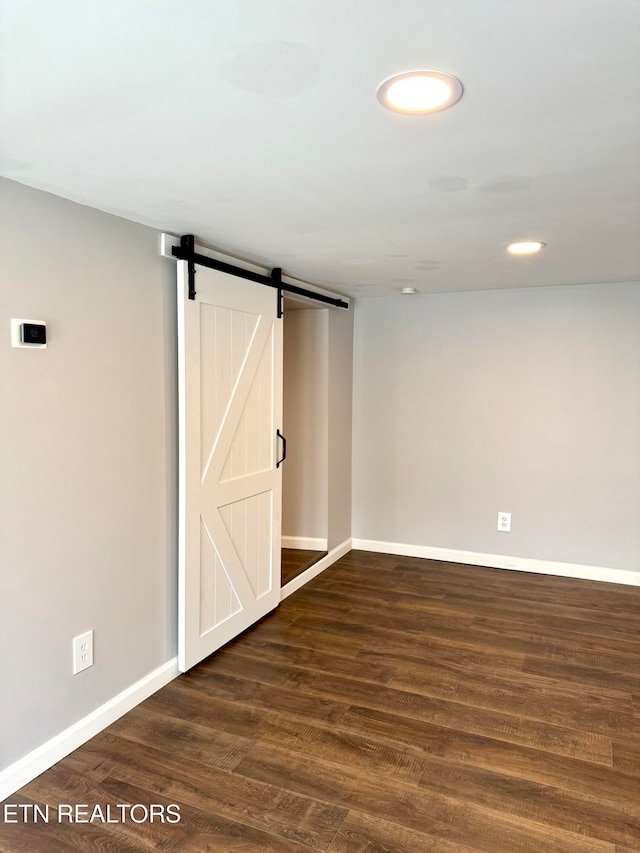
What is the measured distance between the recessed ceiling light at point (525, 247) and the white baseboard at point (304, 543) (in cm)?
264

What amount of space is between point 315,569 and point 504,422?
183 centimetres

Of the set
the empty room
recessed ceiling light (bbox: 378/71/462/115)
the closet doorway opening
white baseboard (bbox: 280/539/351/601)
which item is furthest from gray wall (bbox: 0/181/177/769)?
the closet doorway opening

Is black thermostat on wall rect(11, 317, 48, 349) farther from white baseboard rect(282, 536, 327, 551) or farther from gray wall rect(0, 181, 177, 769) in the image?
white baseboard rect(282, 536, 327, 551)

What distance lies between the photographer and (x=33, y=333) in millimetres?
2094

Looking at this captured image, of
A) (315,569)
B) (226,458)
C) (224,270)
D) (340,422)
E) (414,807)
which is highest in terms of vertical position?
(224,270)

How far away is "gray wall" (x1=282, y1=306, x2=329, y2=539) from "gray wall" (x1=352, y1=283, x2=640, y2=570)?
1.54 ft

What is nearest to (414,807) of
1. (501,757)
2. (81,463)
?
(501,757)

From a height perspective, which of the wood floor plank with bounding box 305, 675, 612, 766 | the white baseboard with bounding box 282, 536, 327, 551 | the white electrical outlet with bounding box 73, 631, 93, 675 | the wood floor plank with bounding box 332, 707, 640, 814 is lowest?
the wood floor plank with bounding box 332, 707, 640, 814

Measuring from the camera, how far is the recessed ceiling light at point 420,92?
52.6 inches

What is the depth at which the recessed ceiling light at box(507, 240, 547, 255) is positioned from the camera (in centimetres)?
291

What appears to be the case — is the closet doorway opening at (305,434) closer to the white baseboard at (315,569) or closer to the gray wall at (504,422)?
the white baseboard at (315,569)

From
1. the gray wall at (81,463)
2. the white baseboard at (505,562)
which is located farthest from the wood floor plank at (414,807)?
the white baseboard at (505,562)

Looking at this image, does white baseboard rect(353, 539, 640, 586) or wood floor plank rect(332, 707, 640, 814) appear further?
white baseboard rect(353, 539, 640, 586)

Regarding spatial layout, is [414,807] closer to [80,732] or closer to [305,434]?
[80,732]
